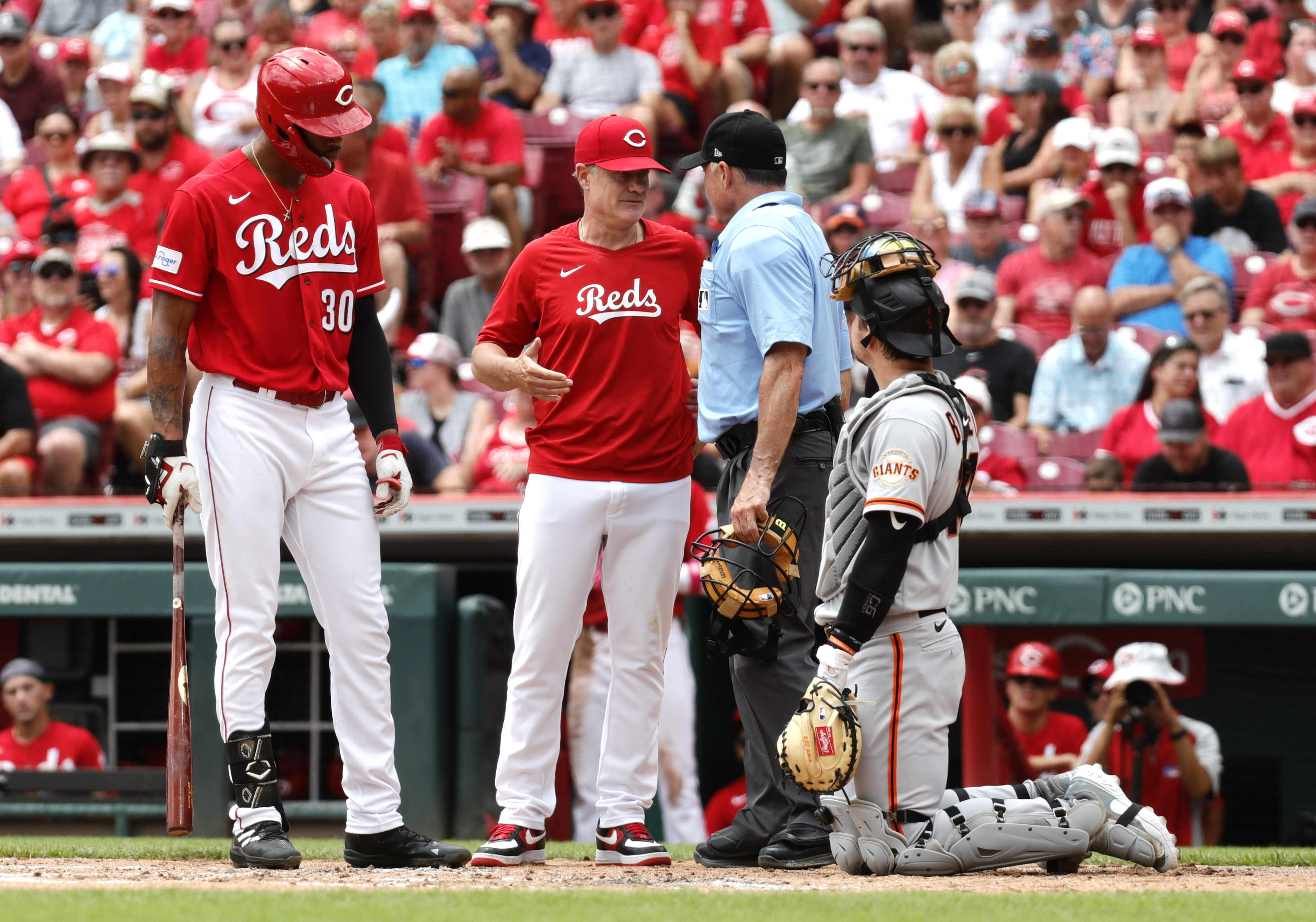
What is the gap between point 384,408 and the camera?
14.4ft

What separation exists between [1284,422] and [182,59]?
838 cm

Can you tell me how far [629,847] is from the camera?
14.0 ft

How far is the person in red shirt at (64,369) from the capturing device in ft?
26.4

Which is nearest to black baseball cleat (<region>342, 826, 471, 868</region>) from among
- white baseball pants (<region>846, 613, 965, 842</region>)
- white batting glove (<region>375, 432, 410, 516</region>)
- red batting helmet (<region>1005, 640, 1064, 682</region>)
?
white batting glove (<region>375, 432, 410, 516</region>)

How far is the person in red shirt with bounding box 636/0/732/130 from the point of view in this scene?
10727mm

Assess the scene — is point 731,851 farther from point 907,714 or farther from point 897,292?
point 897,292

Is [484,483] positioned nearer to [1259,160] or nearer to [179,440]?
[179,440]

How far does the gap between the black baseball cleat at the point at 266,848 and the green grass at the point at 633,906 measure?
412 mm

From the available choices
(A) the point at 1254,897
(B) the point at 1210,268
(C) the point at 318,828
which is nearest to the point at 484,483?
(C) the point at 318,828

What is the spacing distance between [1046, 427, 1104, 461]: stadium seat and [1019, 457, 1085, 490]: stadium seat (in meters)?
0.22

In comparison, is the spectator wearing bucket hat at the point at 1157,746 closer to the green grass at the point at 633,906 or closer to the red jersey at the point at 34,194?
the green grass at the point at 633,906

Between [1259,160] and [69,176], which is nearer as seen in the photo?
[1259,160]

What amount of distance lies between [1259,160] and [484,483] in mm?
4913

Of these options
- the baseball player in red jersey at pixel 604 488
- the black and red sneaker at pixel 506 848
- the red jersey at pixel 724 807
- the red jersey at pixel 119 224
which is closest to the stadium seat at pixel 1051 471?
the red jersey at pixel 724 807
